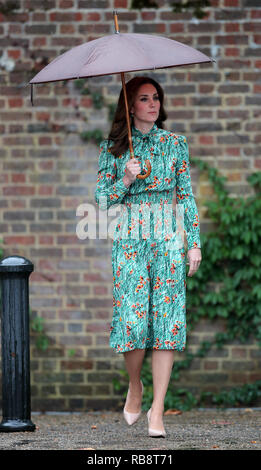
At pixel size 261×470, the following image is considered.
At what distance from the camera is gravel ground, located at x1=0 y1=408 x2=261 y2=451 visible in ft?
16.1

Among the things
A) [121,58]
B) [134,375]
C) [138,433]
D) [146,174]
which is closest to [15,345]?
[134,375]

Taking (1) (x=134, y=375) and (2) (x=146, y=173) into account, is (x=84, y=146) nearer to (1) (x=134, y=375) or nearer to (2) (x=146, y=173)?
(2) (x=146, y=173)

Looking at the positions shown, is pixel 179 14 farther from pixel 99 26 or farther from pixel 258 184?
pixel 258 184

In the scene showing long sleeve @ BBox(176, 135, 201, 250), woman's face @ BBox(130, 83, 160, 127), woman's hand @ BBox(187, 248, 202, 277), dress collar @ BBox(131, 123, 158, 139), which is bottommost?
woman's hand @ BBox(187, 248, 202, 277)

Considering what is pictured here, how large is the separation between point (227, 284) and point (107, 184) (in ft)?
6.51

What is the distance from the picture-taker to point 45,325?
22.7 ft

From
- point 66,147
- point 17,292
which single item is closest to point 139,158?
point 17,292

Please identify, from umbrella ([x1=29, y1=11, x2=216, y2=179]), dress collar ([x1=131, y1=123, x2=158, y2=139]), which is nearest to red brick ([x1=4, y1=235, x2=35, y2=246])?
dress collar ([x1=131, y1=123, x2=158, y2=139])

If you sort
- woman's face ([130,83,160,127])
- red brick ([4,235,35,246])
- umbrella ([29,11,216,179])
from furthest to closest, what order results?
red brick ([4,235,35,246]), woman's face ([130,83,160,127]), umbrella ([29,11,216,179])

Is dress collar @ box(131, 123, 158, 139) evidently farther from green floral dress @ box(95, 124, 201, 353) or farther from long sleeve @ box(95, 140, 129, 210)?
long sleeve @ box(95, 140, 129, 210)

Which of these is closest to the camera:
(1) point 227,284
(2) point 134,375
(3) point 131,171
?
(3) point 131,171

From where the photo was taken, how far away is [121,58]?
466cm

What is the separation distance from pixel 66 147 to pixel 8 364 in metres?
1.94
